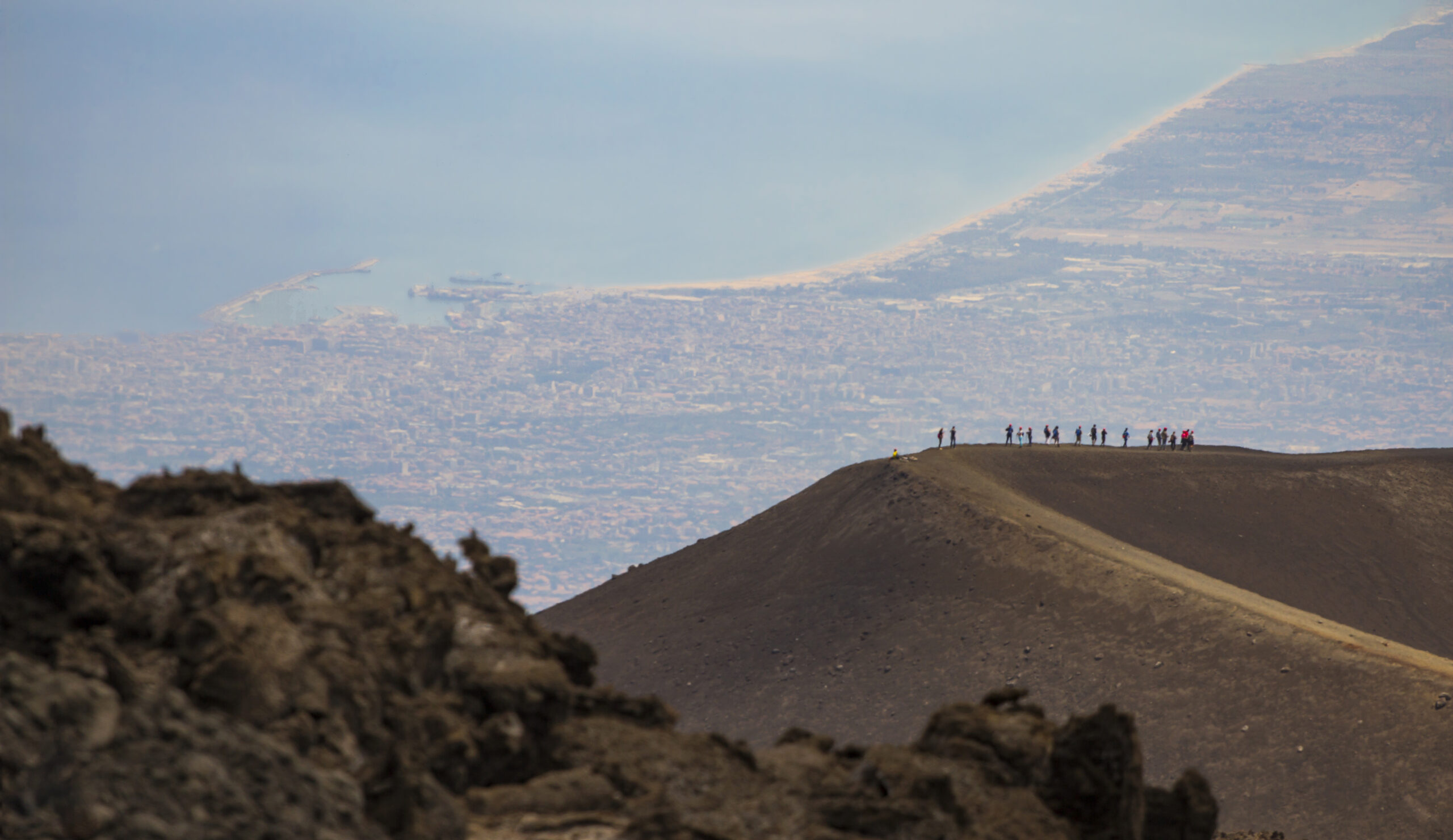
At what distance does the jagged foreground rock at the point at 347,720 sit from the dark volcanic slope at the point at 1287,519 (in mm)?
45503

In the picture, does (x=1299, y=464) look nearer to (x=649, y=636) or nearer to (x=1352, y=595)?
(x=1352, y=595)

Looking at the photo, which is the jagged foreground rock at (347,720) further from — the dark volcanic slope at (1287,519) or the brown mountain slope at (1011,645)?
the dark volcanic slope at (1287,519)

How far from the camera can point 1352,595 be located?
2381 inches

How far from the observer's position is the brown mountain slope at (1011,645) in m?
38.2

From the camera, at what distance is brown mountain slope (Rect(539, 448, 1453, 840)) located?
3825cm

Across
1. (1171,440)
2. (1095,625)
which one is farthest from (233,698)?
(1171,440)

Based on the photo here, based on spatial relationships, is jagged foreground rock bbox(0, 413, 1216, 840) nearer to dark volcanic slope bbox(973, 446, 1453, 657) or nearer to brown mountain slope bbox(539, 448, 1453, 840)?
brown mountain slope bbox(539, 448, 1453, 840)

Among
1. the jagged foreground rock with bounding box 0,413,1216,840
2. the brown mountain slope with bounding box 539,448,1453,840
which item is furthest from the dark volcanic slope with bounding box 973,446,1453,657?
the jagged foreground rock with bounding box 0,413,1216,840

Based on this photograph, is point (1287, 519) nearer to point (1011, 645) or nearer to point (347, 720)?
point (1011, 645)

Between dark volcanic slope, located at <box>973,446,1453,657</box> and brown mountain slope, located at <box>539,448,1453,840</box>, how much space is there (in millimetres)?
1188

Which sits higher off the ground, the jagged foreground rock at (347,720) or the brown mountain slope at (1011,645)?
the jagged foreground rock at (347,720)

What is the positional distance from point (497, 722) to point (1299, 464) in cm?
6520

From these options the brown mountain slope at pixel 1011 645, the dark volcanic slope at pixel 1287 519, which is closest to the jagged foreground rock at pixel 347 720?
the brown mountain slope at pixel 1011 645

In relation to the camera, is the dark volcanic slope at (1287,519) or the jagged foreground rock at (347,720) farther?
the dark volcanic slope at (1287,519)
